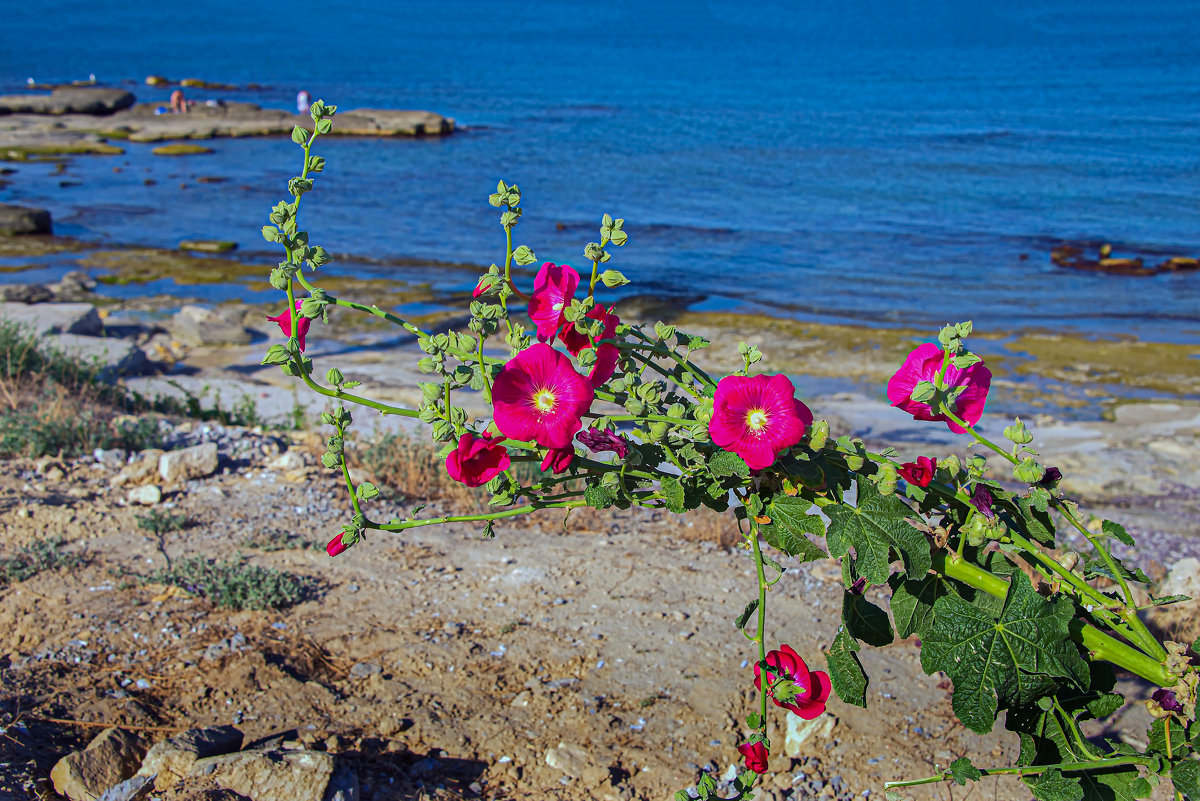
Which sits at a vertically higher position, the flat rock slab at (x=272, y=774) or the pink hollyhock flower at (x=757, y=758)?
the pink hollyhock flower at (x=757, y=758)

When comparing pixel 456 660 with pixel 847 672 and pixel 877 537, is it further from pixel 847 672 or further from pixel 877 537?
pixel 877 537

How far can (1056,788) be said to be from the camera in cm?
143

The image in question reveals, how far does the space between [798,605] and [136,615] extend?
7.96 feet

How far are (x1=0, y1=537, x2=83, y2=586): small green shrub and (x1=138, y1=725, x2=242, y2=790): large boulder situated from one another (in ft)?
4.54

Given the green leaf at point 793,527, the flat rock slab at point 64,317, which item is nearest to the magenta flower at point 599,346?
the green leaf at point 793,527

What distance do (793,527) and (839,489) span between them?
13 cm

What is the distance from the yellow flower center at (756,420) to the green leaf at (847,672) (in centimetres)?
50

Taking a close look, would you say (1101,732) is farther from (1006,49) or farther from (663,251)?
(1006,49)

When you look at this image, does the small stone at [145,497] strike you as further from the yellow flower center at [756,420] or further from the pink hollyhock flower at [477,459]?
the yellow flower center at [756,420]

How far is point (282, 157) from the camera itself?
28500mm

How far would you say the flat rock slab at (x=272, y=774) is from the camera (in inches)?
86.0

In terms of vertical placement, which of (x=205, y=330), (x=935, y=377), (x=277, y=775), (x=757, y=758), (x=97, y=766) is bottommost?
(x=205, y=330)

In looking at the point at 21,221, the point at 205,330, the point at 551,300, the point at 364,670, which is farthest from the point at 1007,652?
the point at 21,221

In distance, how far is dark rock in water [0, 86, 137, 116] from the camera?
3709cm
